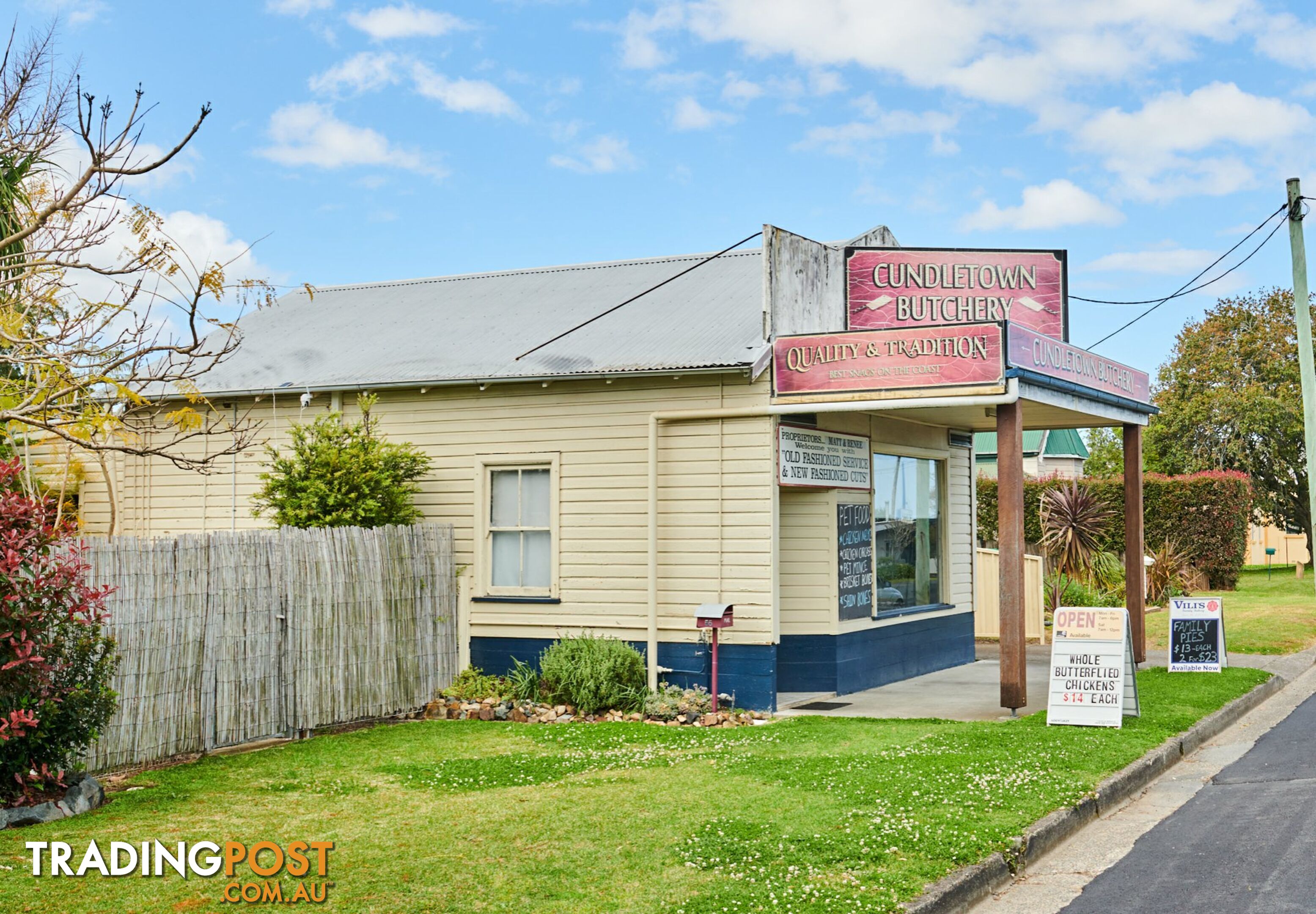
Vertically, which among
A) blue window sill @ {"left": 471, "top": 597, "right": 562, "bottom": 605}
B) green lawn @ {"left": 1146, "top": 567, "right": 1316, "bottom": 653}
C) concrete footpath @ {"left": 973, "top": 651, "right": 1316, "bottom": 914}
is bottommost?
concrete footpath @ {"left": 973, "top": 651, "right": 1316, "bottom": 914}

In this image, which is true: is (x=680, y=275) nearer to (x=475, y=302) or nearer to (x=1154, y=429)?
(x=475, y=302)

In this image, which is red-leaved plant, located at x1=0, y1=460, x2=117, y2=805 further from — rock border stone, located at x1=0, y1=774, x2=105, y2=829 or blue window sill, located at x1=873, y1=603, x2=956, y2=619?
blue window sill, located at x1=873, y1=603, x2=956, y2=619

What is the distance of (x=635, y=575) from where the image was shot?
1384cm

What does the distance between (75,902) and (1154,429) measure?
44.3 meters

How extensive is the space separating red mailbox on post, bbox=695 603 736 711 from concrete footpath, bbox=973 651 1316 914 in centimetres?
436

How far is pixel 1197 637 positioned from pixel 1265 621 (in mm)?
6811

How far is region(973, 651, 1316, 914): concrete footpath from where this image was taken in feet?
22.2

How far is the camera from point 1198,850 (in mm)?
7781

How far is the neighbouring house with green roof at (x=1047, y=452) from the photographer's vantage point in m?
44.8

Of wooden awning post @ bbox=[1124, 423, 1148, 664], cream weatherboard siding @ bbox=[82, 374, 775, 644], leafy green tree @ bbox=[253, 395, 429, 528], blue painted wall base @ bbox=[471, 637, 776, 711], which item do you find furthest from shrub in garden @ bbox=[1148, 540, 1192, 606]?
leafy green tree @ bbox=[253, 395, 429, 528]

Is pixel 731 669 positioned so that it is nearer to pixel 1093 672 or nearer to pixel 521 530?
pixel 521 530

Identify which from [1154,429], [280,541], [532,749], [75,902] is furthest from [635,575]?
[1154,429]

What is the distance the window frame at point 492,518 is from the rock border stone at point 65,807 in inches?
238

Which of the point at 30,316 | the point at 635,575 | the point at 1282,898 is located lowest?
the point at 1282,898
